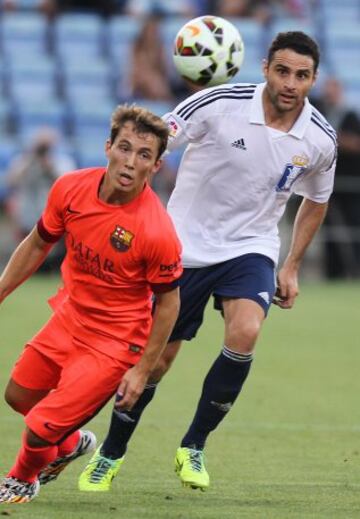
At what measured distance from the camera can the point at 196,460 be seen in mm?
7285

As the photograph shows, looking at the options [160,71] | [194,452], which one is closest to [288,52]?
[194,452]

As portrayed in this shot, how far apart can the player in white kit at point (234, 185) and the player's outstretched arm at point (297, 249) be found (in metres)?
0.21

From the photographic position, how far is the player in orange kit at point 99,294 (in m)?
6.45

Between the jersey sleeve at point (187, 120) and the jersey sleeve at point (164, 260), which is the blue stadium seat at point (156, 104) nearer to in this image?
the jersey sleeve at point (187, 120)

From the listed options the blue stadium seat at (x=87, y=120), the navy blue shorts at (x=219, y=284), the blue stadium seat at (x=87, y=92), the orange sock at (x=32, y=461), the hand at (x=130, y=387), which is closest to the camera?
the hand at (x=130, y=387)

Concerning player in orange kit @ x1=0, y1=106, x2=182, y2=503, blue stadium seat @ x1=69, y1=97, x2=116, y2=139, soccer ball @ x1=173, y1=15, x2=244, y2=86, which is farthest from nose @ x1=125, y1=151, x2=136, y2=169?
blue stadium seat @ x1=69, y1=97, x2=116, y2=139

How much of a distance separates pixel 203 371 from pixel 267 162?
14.5ft

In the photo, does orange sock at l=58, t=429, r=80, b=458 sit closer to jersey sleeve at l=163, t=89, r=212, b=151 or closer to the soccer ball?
jersey sleeve at l=163, t=89, r=212, b=151

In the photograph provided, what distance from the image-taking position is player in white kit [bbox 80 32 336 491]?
24.2 feet

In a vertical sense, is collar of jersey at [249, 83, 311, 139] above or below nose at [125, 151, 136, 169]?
below

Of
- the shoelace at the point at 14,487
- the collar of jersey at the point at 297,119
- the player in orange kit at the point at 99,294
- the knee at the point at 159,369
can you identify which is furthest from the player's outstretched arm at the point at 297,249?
the shoelace at the point at 14,487

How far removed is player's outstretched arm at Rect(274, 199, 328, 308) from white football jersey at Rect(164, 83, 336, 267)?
210 millimetres

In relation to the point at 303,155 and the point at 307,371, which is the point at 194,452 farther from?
the point at 307,371

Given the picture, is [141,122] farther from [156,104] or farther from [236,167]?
[156,104]
